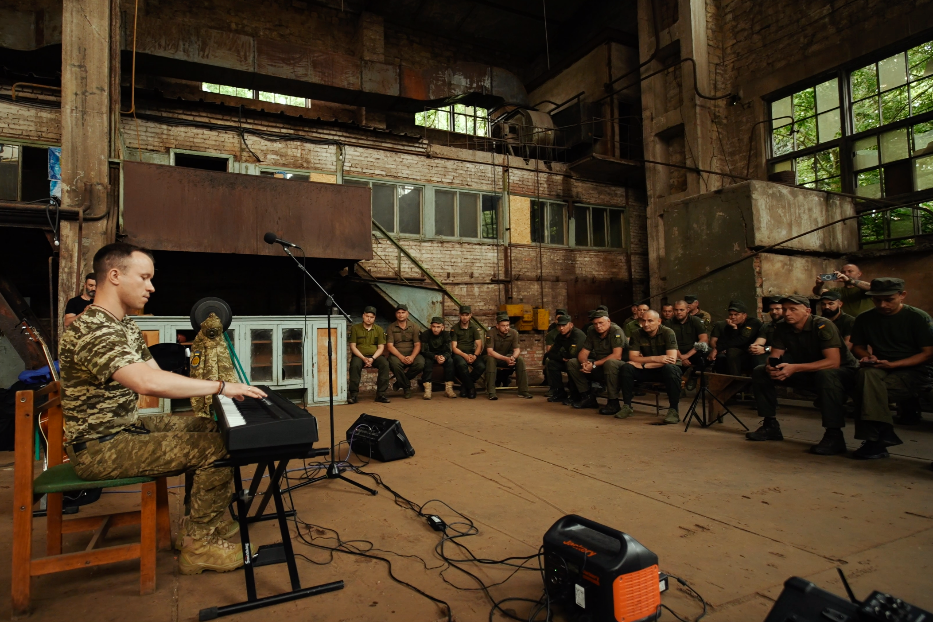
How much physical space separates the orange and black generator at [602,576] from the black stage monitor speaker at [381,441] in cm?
256

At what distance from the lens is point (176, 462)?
224 centimetres

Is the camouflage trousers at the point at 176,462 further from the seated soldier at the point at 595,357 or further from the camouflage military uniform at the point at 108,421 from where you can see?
the seated soldier at the point at 595,357

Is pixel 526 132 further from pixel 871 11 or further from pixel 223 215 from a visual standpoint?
pixel 223 215

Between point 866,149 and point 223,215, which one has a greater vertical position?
point 866,149

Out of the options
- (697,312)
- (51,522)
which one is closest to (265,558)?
(51,522)

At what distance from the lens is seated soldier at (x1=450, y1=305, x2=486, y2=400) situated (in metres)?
8.60

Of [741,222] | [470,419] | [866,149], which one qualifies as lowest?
[470,419]

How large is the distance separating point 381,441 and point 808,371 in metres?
3.90

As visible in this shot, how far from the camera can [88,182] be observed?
6.52 m

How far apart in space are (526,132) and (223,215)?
837 cm

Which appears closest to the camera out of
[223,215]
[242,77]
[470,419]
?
[470,419]

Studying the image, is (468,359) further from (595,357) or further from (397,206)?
(397,206)

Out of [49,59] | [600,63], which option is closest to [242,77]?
[49,59]

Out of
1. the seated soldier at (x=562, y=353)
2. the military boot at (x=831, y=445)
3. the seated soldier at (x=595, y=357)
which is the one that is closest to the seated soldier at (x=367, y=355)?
the seated soldier at (x=562, y=353)
